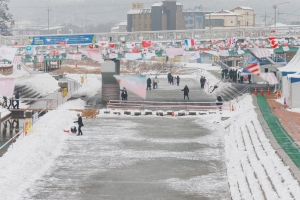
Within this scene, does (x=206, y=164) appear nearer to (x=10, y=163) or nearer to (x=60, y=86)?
(x=10, y=163)

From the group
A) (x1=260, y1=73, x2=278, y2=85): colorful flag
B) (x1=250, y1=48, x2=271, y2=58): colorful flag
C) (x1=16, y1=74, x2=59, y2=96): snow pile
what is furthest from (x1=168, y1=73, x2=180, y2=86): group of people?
(x1=260, y1=73, x2=278, y2=85): colorful flag

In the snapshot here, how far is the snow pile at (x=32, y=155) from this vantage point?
72.4ft

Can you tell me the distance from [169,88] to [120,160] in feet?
117

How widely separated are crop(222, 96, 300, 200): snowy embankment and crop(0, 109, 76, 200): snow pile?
22.5 ft

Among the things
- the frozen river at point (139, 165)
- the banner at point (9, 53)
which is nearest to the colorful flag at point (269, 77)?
the frozen river at point (139, 165)

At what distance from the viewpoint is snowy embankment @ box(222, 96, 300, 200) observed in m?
19.4

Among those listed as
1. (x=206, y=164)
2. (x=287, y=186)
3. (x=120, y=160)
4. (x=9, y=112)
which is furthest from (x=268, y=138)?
(x=9, y=112)

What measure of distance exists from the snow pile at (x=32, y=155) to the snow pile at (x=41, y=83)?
23.3 metres

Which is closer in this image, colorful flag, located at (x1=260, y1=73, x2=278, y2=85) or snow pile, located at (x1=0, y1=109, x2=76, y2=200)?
snow pile, located at (x1=0, y1=109, x2=76, y2=200)

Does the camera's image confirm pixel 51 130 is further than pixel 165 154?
Yes

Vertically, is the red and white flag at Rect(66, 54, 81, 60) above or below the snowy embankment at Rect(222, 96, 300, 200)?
above

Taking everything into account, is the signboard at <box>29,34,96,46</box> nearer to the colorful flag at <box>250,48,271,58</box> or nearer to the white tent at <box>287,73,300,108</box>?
the colorful flag at <box>250,48,271,58</box>

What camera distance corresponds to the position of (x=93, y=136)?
33469 millimetres

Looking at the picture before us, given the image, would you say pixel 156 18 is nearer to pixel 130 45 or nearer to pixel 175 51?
pixel 130 45
